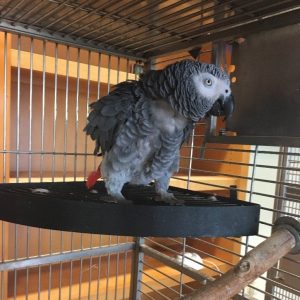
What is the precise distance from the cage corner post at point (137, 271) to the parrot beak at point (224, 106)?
53 centimetres

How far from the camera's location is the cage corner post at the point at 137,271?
37.7 inches

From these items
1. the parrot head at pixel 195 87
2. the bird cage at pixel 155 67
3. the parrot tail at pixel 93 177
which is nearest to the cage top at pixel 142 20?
the bird cage at pixel 155 67

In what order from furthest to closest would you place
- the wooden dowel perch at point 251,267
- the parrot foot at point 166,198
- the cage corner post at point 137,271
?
the cage corner post at point 137,271, the parrot foot at point 166,198, the wooden dowel perch at point 251,267

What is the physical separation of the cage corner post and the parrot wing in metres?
0.44

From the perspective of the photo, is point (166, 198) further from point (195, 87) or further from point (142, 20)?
point (142, 20)

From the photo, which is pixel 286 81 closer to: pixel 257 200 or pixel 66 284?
pixel 257 200

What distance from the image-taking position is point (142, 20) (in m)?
0.69

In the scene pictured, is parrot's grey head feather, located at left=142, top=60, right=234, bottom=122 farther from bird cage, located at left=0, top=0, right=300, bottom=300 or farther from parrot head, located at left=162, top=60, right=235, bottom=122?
bird cage, located at left=0, top=0, right=300, bottom=300

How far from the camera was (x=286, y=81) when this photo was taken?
0.59 metres

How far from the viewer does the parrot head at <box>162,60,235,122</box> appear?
1.79ft

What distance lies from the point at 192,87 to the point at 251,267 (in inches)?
12.0

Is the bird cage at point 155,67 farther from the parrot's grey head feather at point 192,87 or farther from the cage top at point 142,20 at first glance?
the parrot's grey head feather at point 192,87

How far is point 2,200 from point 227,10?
53 centimetres

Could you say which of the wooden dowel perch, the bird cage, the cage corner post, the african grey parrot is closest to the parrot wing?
the african grey parrot
